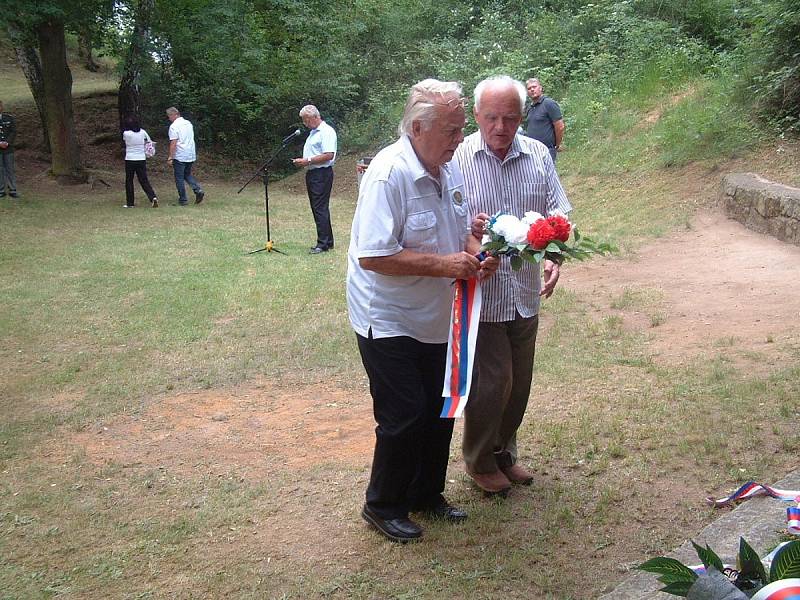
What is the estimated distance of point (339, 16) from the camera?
22375mm

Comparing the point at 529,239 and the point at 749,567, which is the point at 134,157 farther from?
the point at 749,567

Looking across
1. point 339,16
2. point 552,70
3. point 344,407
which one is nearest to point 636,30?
point 552,70

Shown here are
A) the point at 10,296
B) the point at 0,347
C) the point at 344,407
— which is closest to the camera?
the point at 344,407

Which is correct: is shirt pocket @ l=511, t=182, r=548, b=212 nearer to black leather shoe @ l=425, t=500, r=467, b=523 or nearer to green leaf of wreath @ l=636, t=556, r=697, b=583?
black leather shoe @ l=425, t=500, r=467, b=523

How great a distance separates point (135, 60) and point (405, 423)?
16.7 meters

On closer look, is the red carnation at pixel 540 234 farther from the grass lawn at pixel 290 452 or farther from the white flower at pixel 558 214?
the grass lawn at pixel 290 452

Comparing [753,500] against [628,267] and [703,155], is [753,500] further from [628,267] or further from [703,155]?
[703,155]

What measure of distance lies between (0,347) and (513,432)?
198 inches

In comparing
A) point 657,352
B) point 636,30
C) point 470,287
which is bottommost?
point 657,352

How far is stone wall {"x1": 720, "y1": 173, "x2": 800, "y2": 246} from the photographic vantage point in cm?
912

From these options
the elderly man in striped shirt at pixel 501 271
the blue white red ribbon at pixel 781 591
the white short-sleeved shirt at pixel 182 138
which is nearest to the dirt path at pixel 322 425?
the elderly man in striped shirt at pixel 501 271

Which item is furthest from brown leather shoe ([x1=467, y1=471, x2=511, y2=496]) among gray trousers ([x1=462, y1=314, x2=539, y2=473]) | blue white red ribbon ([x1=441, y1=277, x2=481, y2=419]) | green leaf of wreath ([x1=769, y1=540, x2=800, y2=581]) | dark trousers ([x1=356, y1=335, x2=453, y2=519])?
green leaf of wreath ([x1=769, y1=540, x2=800, y2=581])

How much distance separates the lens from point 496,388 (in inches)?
149

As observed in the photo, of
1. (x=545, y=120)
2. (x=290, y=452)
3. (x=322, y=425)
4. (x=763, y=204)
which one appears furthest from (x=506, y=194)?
(x=763, y=204)
